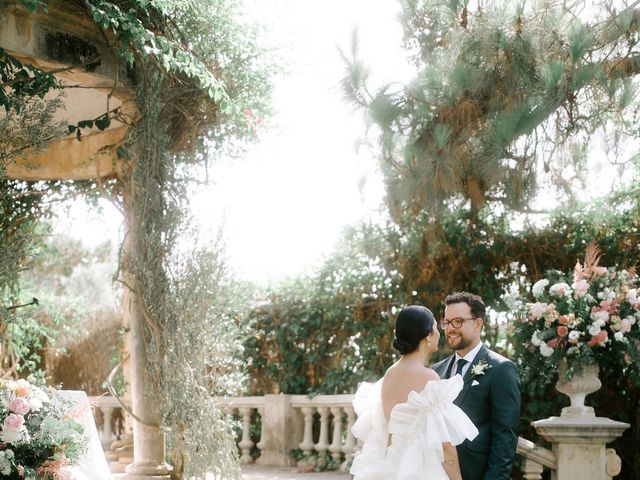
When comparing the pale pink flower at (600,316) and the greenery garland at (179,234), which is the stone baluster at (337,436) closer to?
the greenery garland at (179,234)

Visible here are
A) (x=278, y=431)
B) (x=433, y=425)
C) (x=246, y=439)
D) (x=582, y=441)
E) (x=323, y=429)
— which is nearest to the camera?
(x=433, y=425)

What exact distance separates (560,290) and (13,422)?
12.8 ft

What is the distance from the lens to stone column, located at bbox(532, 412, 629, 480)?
19.6 ft

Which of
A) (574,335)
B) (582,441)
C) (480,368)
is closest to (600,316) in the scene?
(574,335)

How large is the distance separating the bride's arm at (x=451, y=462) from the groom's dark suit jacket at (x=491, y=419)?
22 centimetres

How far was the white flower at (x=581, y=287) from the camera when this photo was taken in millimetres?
6145

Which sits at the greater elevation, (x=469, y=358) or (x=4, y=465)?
(x=469, y=358)

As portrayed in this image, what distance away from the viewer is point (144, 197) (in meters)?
6.62

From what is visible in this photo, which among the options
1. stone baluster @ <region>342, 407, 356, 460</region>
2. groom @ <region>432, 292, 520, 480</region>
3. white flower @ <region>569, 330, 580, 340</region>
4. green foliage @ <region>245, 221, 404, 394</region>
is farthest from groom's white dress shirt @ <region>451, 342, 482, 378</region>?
green foliage @ <region>245, 221, 404, 394</region>

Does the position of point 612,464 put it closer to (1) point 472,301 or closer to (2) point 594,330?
(2) point 594,330

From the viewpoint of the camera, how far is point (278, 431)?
9.26 meters

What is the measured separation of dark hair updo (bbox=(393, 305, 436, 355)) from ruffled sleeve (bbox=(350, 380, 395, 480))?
1.17 ft

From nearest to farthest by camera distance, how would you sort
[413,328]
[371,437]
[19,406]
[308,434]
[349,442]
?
[413,328]
[371,437]
[19,406]
[349,442]
[308,434]

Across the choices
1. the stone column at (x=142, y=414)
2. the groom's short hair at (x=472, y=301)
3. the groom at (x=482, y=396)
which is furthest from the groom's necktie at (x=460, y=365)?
the stone column at (x=142, y=414)
